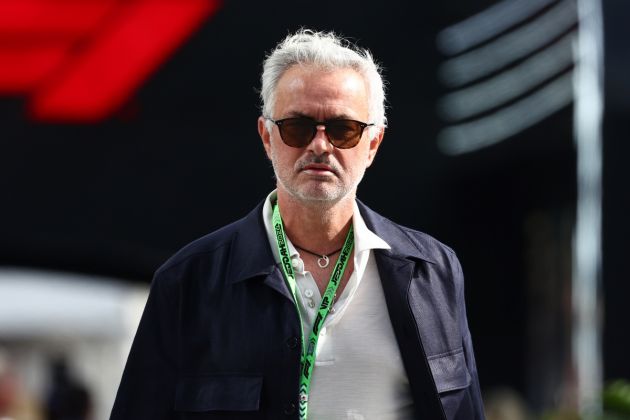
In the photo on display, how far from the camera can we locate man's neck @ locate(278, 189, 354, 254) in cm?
290

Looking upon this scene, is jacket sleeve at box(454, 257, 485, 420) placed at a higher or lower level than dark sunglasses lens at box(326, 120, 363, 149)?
lower

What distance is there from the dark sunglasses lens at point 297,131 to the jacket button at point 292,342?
1.42 feet

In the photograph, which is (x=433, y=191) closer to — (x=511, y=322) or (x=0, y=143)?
(x=511, y=322)

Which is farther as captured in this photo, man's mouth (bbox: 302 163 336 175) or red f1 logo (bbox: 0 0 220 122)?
red f1 logo (bbox: 0 0 220 122)

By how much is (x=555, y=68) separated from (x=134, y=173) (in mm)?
3127

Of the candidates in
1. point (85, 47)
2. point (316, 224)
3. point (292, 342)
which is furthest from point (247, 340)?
point (85, 47)

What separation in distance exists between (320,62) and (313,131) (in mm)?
153

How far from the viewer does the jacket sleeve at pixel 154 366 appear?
2793 millimetres

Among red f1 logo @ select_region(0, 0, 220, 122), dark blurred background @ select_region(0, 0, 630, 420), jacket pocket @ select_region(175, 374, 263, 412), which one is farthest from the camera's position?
dark blurred background @ select_region(0, 0, 630, 420)

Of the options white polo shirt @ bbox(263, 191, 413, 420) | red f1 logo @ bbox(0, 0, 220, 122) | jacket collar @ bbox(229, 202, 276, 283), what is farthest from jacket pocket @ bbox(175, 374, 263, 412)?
red f1 logo @ bbox(0, 0, 220, 122)

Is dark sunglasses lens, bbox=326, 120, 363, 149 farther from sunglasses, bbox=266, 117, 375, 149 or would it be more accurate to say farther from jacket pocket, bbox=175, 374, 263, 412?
jacket pocket, bbox=175, 374, 263, 412

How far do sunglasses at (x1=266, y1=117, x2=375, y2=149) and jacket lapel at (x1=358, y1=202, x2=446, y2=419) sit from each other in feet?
0.90

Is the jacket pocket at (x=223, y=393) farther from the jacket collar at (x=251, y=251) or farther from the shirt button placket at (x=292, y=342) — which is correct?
the jacket collar at (x=251, y=251)

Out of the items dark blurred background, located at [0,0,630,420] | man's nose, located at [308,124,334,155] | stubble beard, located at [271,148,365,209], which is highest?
dark blurred background, located at [0,0,630,420]
